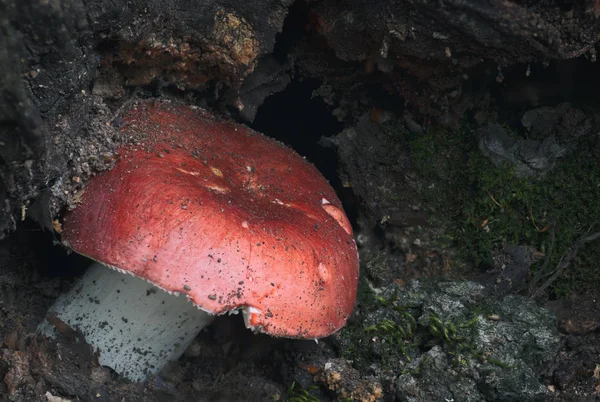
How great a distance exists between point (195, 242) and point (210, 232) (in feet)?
0.29

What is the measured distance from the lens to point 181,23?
116 inches

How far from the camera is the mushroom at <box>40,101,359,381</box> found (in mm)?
2537

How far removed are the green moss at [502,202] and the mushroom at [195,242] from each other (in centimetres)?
86

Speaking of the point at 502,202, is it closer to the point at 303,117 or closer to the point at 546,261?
the point at 546,261

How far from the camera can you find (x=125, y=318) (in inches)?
123

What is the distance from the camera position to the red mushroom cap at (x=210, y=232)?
252 centimetres

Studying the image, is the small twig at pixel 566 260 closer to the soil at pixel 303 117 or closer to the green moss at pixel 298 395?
the soil at pixel 303 117

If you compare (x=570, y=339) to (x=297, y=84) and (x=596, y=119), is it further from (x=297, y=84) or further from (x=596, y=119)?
(x=297, y=84)

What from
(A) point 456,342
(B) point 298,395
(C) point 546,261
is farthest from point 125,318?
(C) point 546,261

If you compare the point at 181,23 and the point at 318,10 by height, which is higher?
the point at 318,10

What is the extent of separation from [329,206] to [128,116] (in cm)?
128

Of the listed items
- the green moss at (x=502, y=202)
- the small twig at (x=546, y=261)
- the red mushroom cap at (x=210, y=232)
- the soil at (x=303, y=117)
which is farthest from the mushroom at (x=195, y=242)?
the small twig at (x=546, y=261)

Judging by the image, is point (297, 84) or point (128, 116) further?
point (297, 84)

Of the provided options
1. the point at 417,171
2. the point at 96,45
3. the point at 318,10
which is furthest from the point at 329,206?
the point at 96,45
